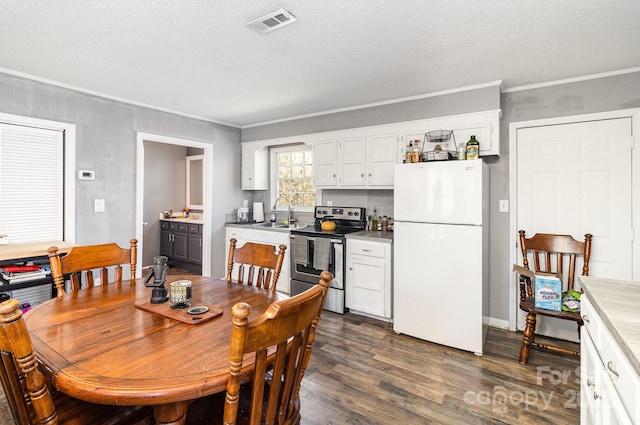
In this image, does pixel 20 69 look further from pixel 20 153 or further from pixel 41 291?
pixel 41 291

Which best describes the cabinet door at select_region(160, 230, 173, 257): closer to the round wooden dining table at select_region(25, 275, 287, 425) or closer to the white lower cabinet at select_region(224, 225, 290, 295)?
the white lower cabinet at select_region(224, 225, 290, 295)

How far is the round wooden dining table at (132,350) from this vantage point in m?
0.94

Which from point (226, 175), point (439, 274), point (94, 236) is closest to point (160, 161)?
point (226, 175)

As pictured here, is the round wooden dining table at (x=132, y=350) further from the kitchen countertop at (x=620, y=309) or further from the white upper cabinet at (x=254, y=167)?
the white upper cabinet at (x=254, y=167)

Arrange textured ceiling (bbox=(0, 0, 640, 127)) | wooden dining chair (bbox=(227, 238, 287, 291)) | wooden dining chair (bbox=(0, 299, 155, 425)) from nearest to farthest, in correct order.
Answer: wooden dining chair (bbox=(0, 299, 155, 425)) → textured ceiling (bbox=(0, 0, 640, 127)) → wooden dining chair (bbox=(227, 238, 287, 291))

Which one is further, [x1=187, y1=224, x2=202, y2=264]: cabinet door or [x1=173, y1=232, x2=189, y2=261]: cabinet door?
[x1=173, y1=232, x2=189, y2=261]: cabinet door

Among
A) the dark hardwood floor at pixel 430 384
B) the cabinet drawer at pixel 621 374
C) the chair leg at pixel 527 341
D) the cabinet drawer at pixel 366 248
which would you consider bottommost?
the dark hardwood floor at pixel 430 384

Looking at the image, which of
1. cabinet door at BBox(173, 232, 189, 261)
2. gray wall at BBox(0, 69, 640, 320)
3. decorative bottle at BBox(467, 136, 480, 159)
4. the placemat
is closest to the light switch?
gray wall at BBox(0, 69, 640, 320)

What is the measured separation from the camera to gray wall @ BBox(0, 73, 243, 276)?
303 cm

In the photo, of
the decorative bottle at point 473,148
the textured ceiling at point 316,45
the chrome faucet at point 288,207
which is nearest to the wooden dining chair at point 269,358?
the textured ceiling at point 316,45

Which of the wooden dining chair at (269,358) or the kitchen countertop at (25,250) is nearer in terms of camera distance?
the wooden dining chair at (269,358)

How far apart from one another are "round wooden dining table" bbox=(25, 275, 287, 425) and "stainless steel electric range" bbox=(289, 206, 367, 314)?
1.88 metres

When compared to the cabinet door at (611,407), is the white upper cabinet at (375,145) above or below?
above

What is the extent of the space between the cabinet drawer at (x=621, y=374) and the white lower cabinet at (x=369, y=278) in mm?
2141
